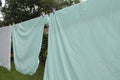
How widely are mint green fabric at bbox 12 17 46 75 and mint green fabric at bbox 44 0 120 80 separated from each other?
1.93 feet

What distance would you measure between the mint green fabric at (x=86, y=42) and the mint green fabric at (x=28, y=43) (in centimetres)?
59

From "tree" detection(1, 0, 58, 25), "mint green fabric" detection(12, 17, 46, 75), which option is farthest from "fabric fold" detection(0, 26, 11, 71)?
"tree" detection(1, 0, 58, 25)

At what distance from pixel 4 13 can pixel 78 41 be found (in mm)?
22449

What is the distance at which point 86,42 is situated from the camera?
2.76 meters

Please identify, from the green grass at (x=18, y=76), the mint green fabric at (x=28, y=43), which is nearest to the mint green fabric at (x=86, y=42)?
the mint green fabric at (x=28, y=43)

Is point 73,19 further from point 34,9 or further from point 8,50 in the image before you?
point 34,9

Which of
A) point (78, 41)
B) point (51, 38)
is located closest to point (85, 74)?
point (78, 41)

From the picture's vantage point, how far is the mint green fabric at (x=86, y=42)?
95.4 inches

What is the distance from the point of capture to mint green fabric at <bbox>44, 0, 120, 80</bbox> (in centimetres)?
242

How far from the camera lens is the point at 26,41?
455cm

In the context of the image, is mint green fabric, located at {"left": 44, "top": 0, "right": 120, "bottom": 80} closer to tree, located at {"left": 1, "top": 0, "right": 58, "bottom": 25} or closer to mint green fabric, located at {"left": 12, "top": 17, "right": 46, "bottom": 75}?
mint green fabric, located at {"left": 12, "top": 17, "right": 46, "bottom": 75}

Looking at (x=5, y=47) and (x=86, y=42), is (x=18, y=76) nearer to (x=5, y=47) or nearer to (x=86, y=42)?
(x=5, y=47)

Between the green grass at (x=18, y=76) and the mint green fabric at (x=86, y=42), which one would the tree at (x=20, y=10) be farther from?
the mint green fabric at (x=86, y=42)

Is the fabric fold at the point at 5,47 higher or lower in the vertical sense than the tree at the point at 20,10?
lower
